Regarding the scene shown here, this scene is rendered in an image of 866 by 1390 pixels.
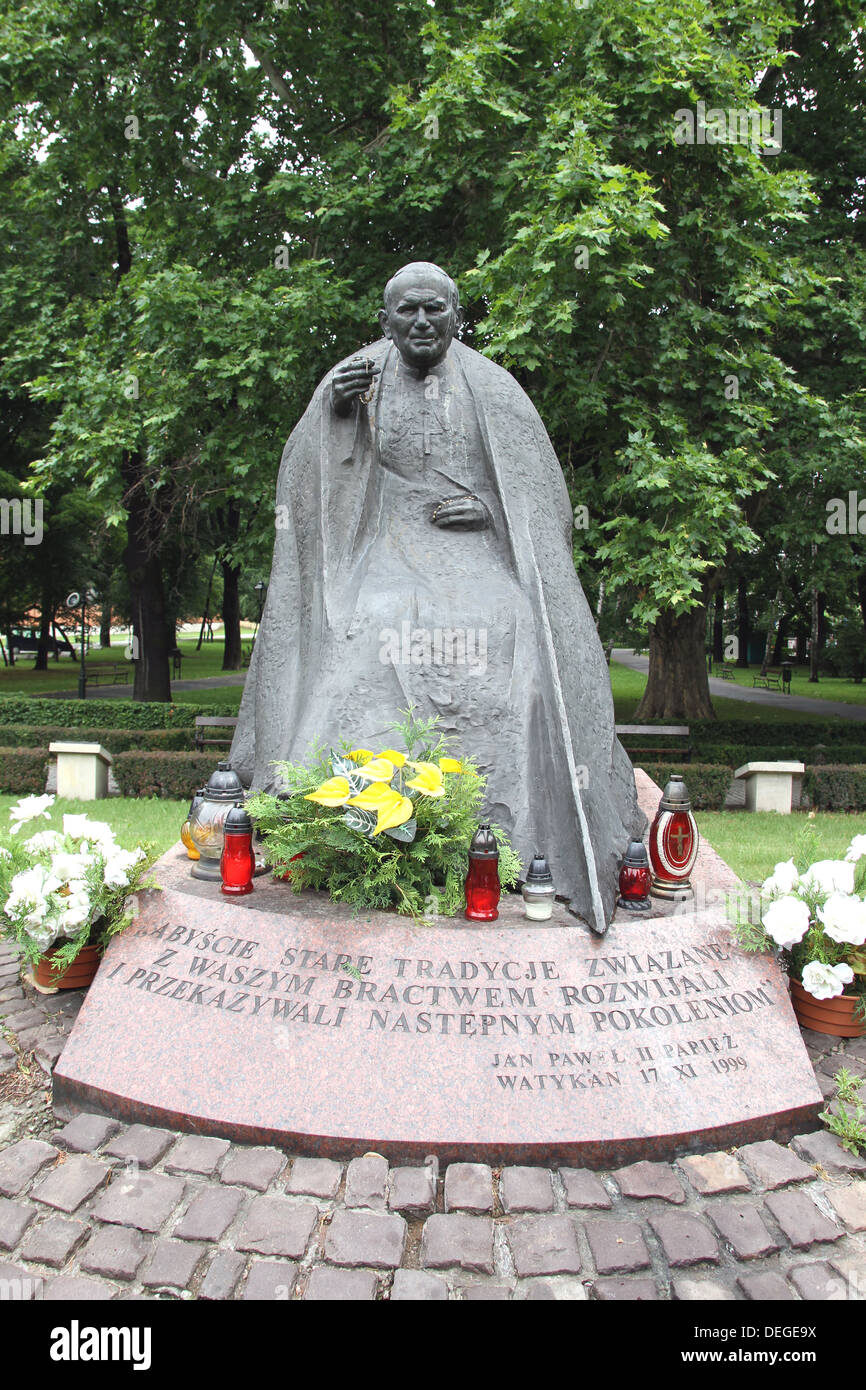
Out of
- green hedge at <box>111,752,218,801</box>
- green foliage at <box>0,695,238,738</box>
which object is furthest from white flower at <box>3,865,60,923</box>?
green foliage at <box>0,695,238,738</box>

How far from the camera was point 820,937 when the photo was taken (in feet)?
12.2

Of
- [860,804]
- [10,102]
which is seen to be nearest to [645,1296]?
[860,804]

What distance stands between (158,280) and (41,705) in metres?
7.55

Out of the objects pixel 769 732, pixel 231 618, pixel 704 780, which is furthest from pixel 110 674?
pixel 704 780

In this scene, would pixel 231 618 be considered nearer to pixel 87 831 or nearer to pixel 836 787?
pixel 836 787

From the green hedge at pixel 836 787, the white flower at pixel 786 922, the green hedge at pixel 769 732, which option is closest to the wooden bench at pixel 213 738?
the green hedge at pixel 769 732

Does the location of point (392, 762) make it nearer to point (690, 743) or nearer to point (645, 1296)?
point (645, 1296)

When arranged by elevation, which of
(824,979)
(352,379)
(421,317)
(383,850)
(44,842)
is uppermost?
(421,317)

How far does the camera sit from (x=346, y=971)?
338 cm

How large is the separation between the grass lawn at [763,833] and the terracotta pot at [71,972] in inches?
186

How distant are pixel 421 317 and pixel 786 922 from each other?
3268 mm

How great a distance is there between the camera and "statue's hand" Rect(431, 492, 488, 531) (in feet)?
15.8

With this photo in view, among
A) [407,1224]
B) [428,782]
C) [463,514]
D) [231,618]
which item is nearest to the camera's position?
[407,1224]

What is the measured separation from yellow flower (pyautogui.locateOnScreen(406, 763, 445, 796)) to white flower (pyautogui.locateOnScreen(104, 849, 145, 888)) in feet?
4.15
